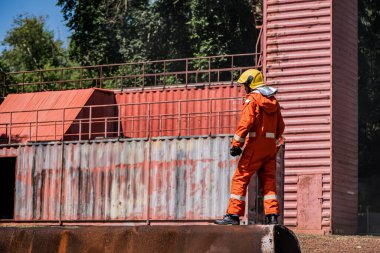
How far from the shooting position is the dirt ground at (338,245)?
17.1 meters

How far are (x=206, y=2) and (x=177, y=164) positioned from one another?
49.9 ft

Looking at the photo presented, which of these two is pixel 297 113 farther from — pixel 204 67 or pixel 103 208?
pixel 204 67

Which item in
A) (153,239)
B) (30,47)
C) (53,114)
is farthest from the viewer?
(30,47)

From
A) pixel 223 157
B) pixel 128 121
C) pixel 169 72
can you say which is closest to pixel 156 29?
pixel 169 72

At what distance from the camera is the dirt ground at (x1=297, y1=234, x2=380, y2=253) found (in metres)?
17.1

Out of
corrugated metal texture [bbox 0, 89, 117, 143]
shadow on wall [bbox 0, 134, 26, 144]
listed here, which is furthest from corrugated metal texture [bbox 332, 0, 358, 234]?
shadow on wall [bbox 0, 134, 26, 144]

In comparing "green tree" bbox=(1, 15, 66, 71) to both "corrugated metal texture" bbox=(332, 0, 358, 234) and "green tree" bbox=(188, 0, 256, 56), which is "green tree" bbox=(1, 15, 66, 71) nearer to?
"green tree" bbox=(188, 0, 256, 56)

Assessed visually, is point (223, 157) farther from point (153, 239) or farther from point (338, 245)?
point (153, 239)

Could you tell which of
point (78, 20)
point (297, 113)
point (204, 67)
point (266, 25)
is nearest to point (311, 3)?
point (266, 25)

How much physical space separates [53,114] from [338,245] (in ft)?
41.3

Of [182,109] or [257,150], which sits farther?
[182,109]

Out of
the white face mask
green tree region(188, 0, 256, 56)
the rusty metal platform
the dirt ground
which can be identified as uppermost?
green tree region(188, 0, 256, 56)

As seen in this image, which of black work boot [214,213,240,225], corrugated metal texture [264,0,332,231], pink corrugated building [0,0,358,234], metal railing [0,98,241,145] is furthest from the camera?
metal railing [0,98,241,145]

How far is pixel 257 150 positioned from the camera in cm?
1020
